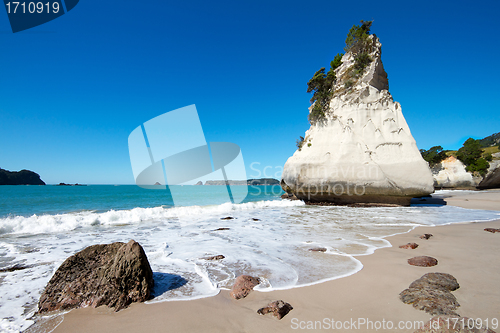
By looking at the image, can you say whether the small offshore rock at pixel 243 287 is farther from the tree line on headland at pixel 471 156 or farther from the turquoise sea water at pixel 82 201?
the tree line on headland at pixel 471 156

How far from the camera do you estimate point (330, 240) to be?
6.10m

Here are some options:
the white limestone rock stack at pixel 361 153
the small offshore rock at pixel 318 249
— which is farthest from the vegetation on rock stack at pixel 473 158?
the small offshore rock at pixel 318 249

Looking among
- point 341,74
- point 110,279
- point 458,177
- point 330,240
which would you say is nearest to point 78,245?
point 110,279

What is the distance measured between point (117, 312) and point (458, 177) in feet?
132

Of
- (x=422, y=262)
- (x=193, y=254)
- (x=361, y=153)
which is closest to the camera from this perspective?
(x=422, y=262)

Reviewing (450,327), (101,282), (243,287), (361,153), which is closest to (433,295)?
(450,327)

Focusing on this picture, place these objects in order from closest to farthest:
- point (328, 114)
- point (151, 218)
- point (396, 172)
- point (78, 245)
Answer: point (78, 245), point (151, 218), point (396, 172), point (328, 114)

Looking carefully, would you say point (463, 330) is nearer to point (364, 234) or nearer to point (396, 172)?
point (364, 234)

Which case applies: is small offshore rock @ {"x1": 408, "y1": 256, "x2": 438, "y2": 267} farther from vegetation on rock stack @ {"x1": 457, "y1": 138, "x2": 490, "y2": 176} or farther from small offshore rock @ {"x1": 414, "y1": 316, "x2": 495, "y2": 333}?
vegetation on rock stack @ {"x1": 457, "y1": 138, "x2": 490, "y2": 176}

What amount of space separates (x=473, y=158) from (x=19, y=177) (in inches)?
5004

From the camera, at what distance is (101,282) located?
2.88 meters

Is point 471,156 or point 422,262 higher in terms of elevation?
point 471,156

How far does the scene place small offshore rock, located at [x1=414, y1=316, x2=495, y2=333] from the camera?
6.05 ft

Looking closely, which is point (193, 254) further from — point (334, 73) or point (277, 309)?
point (334, 73)
